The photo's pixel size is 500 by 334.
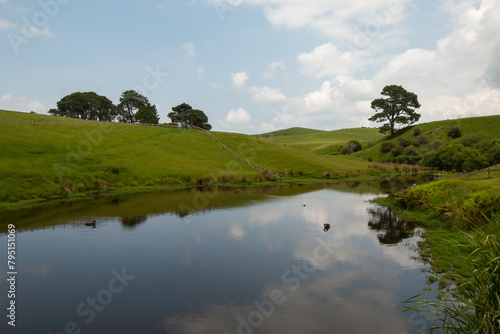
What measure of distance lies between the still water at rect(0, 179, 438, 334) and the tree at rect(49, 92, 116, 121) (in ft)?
344

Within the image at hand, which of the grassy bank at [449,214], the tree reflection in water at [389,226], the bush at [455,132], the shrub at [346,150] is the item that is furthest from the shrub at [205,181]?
the bush at [455,132]

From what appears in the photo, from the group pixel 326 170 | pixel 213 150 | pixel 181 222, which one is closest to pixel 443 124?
pixel 326 170

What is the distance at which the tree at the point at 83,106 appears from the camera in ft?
A: 390

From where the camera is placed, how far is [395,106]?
126 m

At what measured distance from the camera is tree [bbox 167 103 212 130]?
13075 cm

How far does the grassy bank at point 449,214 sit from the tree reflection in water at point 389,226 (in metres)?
1.09

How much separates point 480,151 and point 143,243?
86.6 meters

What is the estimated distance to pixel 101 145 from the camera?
65000 millimetres

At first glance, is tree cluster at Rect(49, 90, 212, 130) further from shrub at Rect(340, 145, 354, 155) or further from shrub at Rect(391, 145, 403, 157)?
shrub at Rect(391, 145, 403, 157)

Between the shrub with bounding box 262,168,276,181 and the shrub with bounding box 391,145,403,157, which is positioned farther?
the shrub with bounding box 391,145,403,157

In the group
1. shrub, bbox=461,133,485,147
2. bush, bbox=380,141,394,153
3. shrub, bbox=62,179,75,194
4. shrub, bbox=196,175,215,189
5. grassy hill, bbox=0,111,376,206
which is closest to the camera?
shrub, bbox=62,179,75,194

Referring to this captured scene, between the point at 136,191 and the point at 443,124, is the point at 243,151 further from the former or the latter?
the point at 443,124

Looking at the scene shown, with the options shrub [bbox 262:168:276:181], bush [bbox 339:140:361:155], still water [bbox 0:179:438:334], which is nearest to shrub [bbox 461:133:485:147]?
bush [bbox 339:140:361:155]

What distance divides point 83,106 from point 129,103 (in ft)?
62.2
